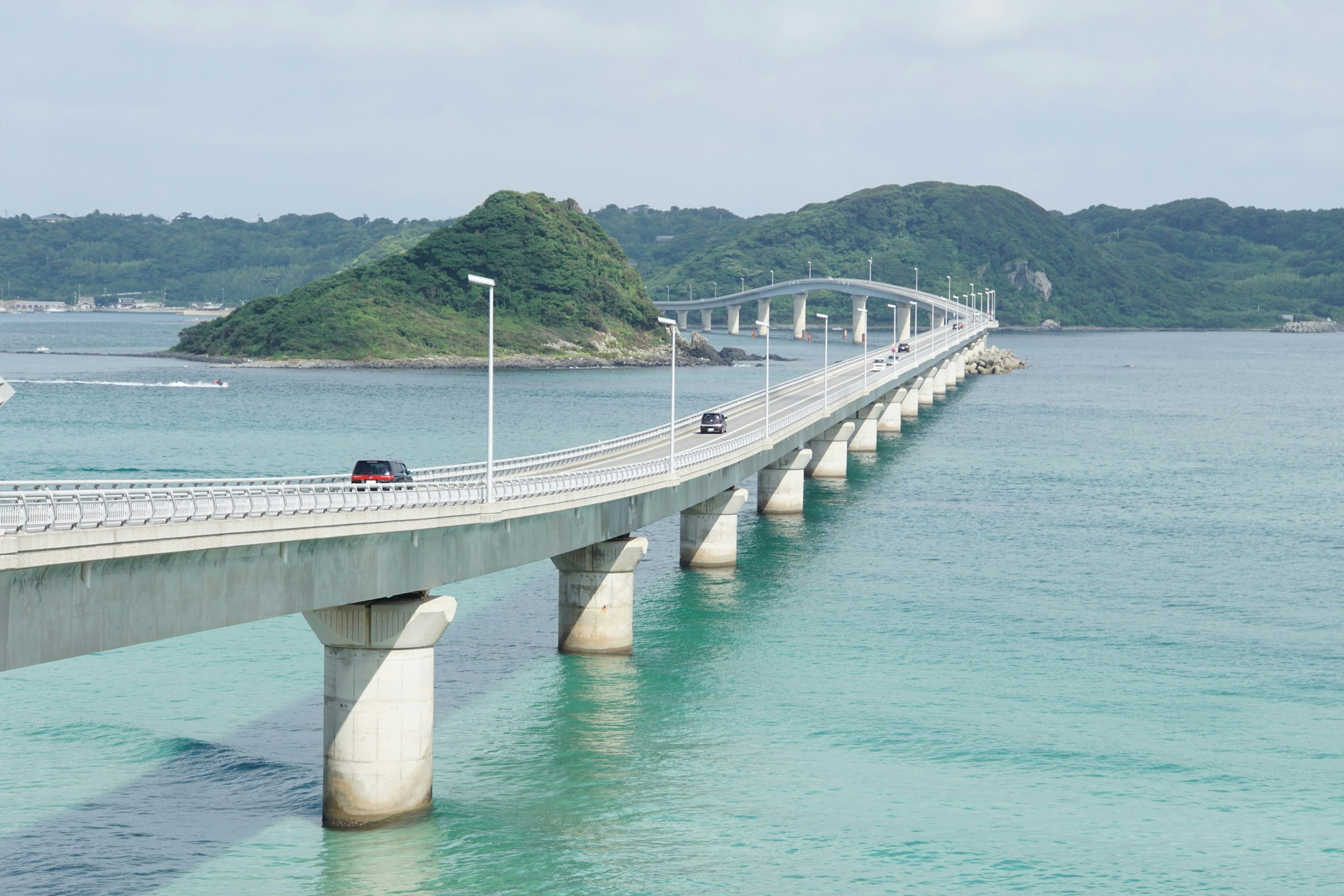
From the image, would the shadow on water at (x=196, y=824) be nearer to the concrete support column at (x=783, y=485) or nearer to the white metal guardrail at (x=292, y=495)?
the white metal guardrail at (x=292, y=495)

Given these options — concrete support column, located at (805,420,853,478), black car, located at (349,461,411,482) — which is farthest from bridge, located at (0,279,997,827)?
concrete support column, located at (805,420,853,478)

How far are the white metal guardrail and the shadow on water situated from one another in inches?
308

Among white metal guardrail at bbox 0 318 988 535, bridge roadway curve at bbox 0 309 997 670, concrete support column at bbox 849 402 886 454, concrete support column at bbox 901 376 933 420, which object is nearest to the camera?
bridge roadway curve at bbox 0 309 997 670

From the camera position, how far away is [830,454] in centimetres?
11794

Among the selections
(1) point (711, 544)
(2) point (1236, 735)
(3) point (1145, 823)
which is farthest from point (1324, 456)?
(3) point (1145, 823)

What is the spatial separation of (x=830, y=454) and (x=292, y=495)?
3323 inches

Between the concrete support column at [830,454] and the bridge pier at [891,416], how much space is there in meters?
36.1

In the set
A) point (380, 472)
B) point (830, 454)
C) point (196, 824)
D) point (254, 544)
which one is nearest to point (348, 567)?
point (254, 544)

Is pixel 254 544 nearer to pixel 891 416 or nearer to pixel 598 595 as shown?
pixel 598 595

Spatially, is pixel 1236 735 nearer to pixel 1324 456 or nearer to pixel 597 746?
pixel 597 746

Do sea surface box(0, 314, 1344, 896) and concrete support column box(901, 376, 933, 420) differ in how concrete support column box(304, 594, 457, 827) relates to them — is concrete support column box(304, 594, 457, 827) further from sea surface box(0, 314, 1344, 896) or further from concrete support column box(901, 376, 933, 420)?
concrete support column box(901, 376, 933, 420)

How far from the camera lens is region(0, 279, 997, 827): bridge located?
28.6m

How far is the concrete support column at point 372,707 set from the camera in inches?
1483

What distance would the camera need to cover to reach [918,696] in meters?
53.1
